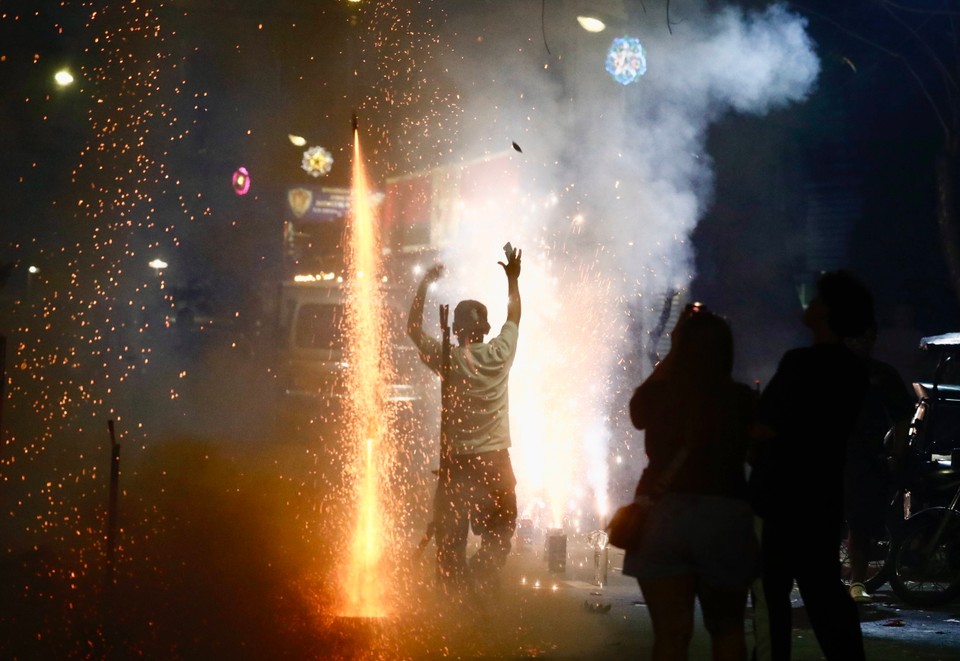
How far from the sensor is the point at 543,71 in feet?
54.9

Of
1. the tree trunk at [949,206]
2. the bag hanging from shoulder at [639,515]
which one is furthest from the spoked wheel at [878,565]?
the tree trunk at [949,206]

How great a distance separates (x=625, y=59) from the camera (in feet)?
49.2

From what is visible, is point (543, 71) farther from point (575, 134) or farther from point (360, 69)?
point (360, 69)

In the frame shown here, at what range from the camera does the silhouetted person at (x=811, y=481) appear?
401 centimetres

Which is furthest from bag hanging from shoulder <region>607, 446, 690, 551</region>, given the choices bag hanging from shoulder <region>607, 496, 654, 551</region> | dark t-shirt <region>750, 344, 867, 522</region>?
dark t-shirt <region>750, 344, 867, 522</region>

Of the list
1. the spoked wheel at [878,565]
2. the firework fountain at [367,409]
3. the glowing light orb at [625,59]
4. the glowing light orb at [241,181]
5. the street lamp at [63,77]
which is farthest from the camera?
the street lamp at [63,77]

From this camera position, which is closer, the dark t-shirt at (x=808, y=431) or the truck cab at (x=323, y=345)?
the dark t-shirt at (x=808, y=431)

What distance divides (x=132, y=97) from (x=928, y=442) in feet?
96.9

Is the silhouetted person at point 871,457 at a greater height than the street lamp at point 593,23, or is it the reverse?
the street lamp at point 593,23

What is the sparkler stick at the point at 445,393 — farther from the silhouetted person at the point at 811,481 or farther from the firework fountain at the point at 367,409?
the silhouetted person at the point at 811,481

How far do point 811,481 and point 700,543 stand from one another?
30.2 inches

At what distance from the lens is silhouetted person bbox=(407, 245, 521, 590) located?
6.23m

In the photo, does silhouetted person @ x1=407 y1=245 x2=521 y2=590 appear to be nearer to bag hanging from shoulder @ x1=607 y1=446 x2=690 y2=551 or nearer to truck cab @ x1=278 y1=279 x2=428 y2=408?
bag hanging from shoulder @ x1=607 y1=446 x2=690 y2=551

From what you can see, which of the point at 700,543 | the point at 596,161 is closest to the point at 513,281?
the point at 700,543
